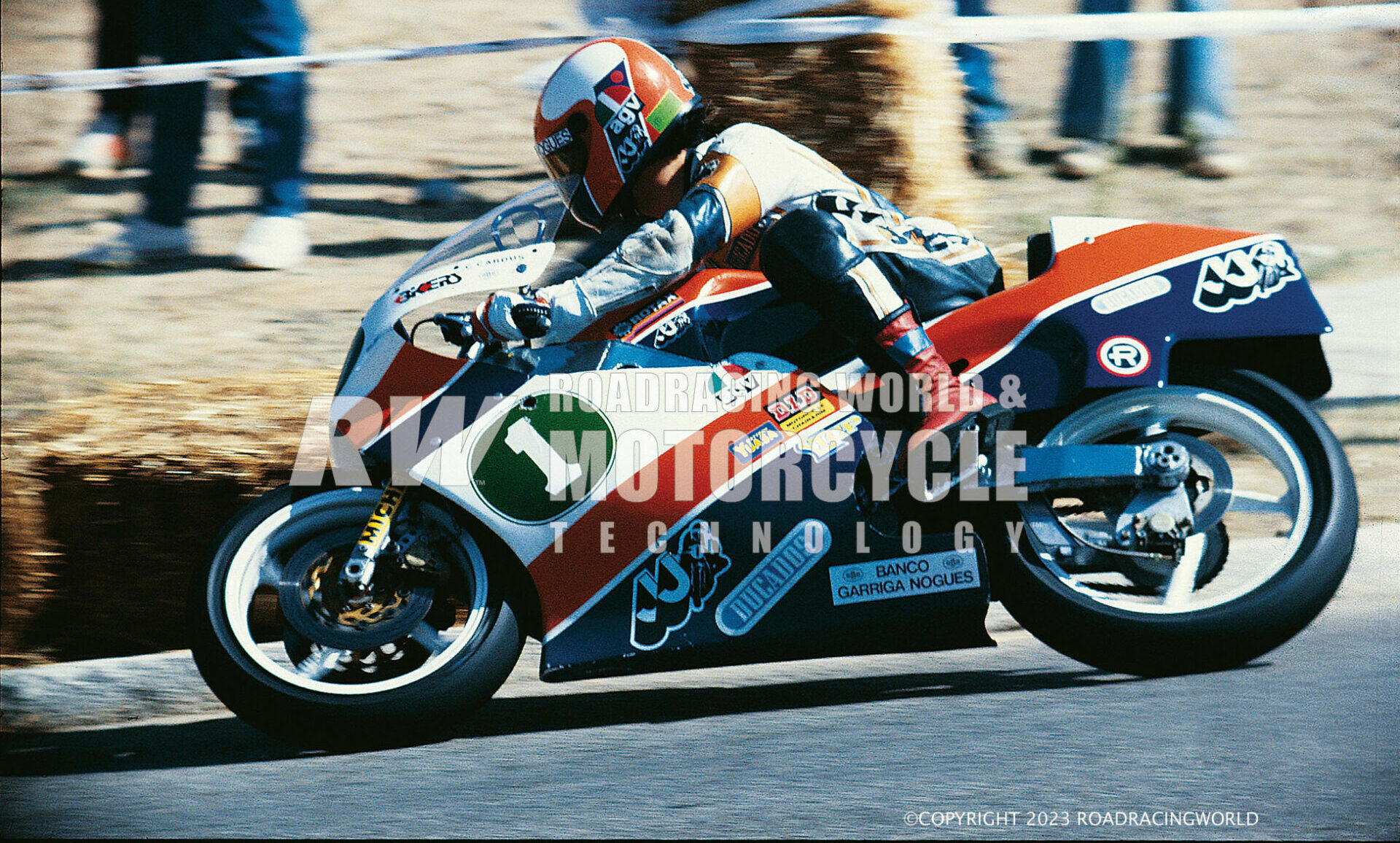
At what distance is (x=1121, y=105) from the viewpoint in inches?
298

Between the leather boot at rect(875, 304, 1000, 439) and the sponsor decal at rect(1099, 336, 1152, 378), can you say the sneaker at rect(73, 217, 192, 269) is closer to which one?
the leather boot at rect(875, 304, 1000, 439)

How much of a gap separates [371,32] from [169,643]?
23.5 ft

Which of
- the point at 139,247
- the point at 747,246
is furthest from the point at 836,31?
the point at 139,247

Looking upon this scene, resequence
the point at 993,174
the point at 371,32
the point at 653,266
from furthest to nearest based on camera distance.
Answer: the point at 371,32 → the point at 993,174 → the point at 653,266

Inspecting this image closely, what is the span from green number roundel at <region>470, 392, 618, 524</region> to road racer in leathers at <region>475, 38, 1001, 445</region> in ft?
0.66

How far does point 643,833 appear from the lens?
272 centimetres

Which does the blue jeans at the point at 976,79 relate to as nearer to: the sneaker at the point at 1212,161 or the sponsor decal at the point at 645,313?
the sneaker at the point at 1212,161

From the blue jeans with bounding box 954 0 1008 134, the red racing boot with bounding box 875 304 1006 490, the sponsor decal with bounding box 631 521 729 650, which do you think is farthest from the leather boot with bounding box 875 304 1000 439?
the blue jeans with bounding box 954 0 1008 134

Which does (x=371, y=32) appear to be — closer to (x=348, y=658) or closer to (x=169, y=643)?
(x=169, y=643)

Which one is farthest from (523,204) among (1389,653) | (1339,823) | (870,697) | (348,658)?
(1389,653)

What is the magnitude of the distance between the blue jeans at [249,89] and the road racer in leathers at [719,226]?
3.24 meters

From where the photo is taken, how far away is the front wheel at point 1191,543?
3.26 meters

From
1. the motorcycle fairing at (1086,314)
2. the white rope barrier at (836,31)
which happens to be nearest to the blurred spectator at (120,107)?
the white rope barrier at (836,31)

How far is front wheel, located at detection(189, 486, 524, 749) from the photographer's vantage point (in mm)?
3203
